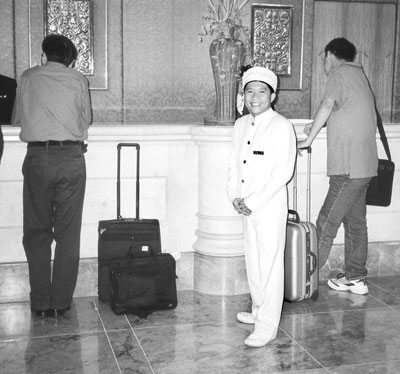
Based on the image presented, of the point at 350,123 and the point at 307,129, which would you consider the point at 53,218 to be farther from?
the point at 350,123

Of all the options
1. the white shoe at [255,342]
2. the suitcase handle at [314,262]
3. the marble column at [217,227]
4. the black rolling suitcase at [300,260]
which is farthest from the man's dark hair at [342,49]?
the white shoe at [255,342]

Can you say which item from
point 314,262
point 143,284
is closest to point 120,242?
point 143,284

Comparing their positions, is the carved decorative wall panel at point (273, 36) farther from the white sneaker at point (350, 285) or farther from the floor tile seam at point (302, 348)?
the floor tile seam at point (302, 348)

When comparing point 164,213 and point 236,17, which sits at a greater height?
point 236,17

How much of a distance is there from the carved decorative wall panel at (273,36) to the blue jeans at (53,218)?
1962mm

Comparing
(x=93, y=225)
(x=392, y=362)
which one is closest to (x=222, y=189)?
(x=93, y=225)

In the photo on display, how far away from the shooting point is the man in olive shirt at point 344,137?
14.6 feet

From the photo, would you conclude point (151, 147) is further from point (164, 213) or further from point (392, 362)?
point (392, 362)

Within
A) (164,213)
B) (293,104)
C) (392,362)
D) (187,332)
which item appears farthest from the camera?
(293,104)

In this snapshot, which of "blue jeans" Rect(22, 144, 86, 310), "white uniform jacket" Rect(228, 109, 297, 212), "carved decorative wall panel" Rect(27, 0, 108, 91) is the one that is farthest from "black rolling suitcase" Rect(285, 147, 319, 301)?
"carved decorative wall panel" Rect(27, 0, 108, 91)

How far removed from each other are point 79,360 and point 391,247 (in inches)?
107

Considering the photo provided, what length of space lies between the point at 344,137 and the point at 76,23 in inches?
83.1

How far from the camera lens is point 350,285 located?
484 cm

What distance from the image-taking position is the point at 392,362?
3.55m
